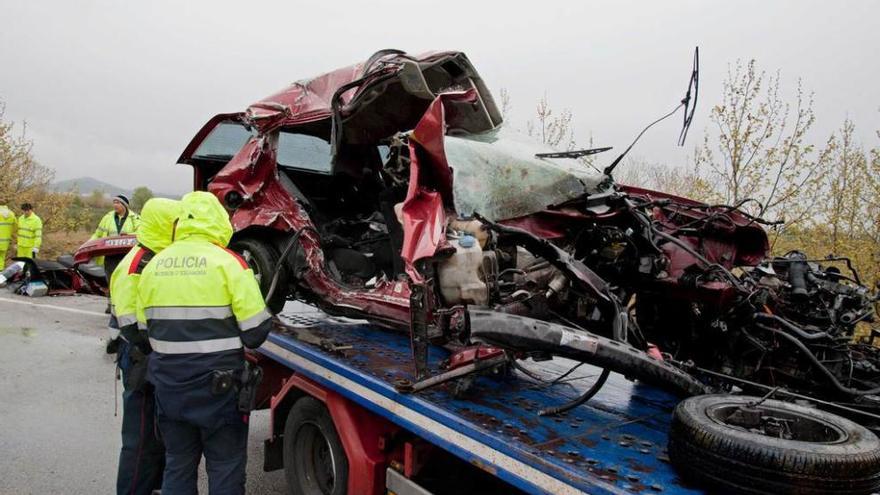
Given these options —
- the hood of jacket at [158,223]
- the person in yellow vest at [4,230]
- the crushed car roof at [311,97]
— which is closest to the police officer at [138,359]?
the hood of jacket at [158,223]

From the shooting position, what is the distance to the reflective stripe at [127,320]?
321 cm

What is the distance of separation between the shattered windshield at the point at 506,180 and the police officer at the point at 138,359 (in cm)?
152

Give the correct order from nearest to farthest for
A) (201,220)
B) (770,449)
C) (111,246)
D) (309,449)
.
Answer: (770,449) < (201,220) < (309,449) < (111,246)

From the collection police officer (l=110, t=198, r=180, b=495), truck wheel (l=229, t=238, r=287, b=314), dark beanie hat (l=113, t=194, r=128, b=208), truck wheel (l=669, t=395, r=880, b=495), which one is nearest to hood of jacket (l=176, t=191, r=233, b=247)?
police officer (l=110, t=198, r=180, b=495)

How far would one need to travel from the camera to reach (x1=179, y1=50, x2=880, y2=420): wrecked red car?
9.52 ft

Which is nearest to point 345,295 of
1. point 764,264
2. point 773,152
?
point 764,264

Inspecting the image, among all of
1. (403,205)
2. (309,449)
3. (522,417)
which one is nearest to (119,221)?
(309,449)

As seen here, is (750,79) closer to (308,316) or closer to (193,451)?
(308,316)

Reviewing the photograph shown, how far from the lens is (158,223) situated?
314cm

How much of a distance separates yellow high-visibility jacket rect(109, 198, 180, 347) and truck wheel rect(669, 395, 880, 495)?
2663mm

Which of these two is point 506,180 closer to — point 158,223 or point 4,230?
point 158,223

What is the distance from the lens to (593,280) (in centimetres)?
286

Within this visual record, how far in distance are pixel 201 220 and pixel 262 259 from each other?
160 cm

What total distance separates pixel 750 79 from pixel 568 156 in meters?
7.07
